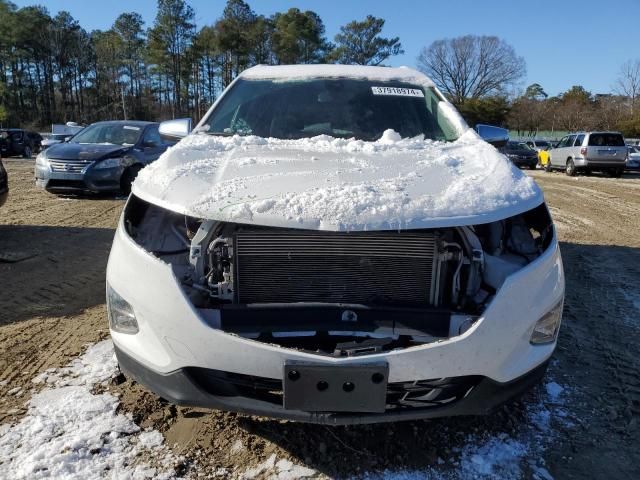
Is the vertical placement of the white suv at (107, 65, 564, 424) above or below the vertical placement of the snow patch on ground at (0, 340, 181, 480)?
above

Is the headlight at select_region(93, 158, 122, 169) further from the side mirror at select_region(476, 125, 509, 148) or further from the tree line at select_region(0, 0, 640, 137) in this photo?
the tree line at select_region(0, 0, 640, 137)

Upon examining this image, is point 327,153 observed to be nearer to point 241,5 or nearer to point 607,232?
point 607,232

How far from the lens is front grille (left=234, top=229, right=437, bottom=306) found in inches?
76.9

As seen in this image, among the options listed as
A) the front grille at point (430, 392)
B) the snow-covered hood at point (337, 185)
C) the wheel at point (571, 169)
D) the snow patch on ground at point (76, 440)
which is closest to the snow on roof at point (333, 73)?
the snow-covered hood at point (337, 185)

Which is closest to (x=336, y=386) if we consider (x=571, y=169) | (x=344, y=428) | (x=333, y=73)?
(x=344, y=428)

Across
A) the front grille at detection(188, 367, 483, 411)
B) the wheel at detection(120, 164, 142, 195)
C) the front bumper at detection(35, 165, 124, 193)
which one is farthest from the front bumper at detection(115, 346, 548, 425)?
the wheel at detection(120, 164, 142, 195)

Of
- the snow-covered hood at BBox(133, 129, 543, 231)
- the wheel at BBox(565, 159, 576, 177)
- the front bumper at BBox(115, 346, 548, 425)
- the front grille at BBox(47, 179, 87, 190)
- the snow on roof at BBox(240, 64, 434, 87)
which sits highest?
the snow on roof at BBox(240, 64, 434, 87)

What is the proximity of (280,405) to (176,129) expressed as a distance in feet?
7.57

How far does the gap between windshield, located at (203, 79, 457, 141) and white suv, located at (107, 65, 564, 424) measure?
0.90 metres

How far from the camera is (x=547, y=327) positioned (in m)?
1.98

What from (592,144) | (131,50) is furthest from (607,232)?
(131,50)

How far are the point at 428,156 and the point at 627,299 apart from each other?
109 inches

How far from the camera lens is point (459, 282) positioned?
207cm

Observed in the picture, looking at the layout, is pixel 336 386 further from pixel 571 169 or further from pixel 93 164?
pixel 571 169
